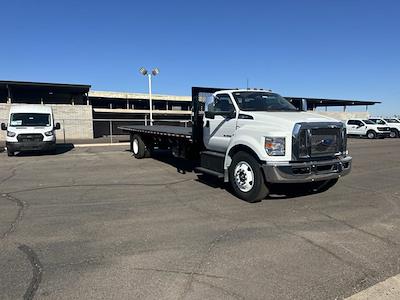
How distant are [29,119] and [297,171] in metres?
14.9

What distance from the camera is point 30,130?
1723 cm

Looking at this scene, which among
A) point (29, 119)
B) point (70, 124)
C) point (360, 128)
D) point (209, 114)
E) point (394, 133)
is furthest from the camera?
point (394, 133)

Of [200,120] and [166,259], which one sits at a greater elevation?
[200,120]

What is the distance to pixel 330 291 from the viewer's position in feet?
12.8

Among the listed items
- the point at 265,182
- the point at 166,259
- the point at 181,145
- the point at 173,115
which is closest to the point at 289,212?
the point at 265,182

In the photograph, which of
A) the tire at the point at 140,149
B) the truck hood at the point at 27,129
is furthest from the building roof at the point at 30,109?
the tire at the point at 140,149

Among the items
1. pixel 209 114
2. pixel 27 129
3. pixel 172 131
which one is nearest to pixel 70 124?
pixel 27 129

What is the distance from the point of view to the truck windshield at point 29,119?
1778cm

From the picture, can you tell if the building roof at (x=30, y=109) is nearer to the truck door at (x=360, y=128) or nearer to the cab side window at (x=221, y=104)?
the cab side window at (x=221, y=104)

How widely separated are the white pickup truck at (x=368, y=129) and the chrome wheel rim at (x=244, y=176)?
31032 mm

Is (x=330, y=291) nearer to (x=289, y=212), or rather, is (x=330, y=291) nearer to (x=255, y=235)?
(x=255, y=235)

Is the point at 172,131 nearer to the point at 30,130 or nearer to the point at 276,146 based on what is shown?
the point at 276,146

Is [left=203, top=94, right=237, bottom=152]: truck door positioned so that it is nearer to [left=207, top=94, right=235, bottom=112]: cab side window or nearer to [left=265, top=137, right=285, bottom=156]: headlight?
[left=207, top=94, right=235, bottom=112]: cab side window

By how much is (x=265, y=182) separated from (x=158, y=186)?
3.04 metres
